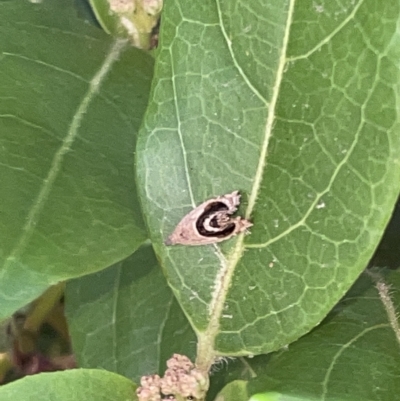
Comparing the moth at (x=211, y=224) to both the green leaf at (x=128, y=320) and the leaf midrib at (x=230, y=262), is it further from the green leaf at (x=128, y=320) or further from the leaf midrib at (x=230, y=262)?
the green leaf at (x=128, y=320)

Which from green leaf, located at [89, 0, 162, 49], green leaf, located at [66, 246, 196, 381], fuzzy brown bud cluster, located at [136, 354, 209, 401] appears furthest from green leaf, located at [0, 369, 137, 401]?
A: green leaf, located at [89, 0, 162, 49]

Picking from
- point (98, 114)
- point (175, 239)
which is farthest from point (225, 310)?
point (98, 114)

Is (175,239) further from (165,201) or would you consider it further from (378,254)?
(378,254)

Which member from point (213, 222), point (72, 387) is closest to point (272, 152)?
point (213, 222)

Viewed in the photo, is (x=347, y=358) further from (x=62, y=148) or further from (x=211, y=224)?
(x=62, y=148)

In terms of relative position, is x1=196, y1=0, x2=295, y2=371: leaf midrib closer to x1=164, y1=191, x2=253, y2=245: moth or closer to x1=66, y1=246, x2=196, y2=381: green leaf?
x1=164, y1=191, x2=253, y2=245: moth

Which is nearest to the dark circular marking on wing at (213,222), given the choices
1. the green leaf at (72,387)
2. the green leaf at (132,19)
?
the green leaf at (72,387)
